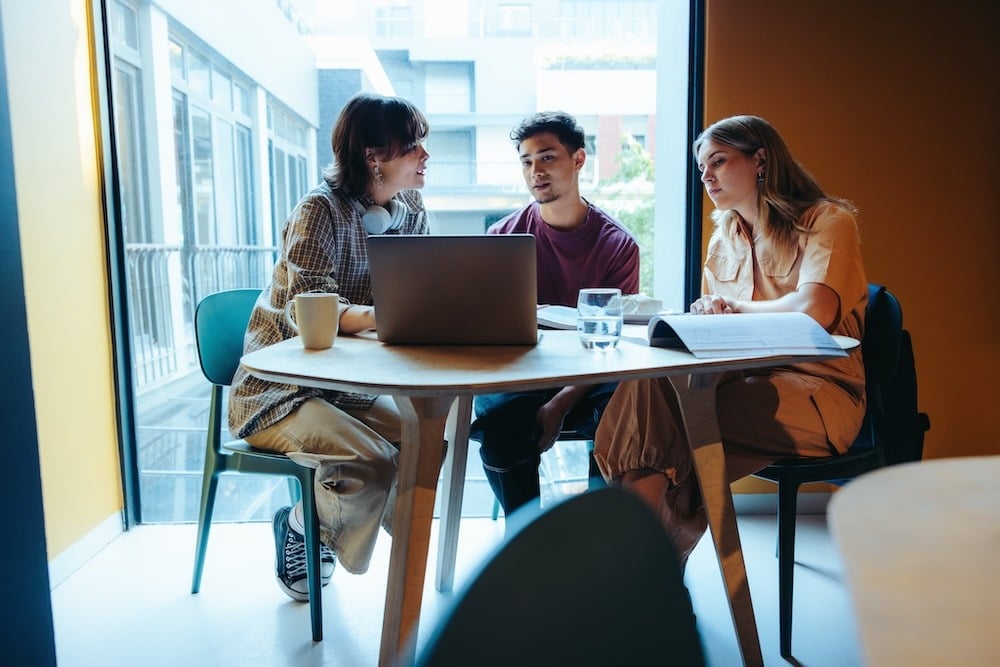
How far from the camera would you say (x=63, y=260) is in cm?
225

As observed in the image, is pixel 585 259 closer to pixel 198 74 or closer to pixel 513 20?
pixel 513 20

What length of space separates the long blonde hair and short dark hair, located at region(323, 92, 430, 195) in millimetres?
813

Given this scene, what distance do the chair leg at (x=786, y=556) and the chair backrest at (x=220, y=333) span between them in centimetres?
144

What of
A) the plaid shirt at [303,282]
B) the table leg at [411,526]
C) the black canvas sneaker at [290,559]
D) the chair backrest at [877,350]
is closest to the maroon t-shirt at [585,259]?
the plaid shirt at [303,282]

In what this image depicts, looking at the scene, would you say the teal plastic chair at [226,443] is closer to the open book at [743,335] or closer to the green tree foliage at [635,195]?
the open book at [743,335]

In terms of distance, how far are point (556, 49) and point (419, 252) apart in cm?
158

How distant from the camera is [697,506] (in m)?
1.77

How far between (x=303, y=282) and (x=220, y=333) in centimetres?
44

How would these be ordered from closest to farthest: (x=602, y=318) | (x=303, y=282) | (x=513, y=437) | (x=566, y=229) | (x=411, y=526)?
1. (x=411, y=526)
2. (x=602, y=318)
3. (x=303, y=282)
4. (x=513, y=437)
5. (x=566, y=229)

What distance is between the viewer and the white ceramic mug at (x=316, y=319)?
1.46 m

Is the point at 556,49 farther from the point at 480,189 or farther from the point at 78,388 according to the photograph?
the point at 78,388

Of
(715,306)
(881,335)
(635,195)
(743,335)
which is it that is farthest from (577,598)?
(635,195)

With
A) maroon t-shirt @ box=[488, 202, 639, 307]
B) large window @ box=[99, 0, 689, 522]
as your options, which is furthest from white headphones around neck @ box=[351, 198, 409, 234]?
large window @ box=[99, 0, 689, 522]

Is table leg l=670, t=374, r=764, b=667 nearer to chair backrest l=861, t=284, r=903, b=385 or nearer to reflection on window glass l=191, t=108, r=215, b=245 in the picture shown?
chair backrest l=861, t=284, r=903, b=385
